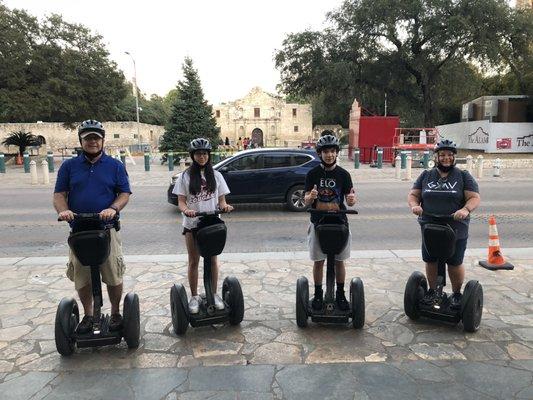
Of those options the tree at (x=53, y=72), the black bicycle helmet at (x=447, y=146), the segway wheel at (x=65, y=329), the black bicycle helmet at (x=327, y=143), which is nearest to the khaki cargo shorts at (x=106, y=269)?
the segway wheel at (x=65, y=329)

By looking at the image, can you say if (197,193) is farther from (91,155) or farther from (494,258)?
(494,258)

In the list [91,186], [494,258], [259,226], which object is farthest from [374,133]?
[91,186]

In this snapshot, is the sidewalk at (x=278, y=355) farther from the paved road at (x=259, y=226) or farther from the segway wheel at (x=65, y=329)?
the paved road at (x=259, y=226)

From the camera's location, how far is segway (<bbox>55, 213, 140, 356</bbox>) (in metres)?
3.52

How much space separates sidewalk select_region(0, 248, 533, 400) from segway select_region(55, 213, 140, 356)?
0.49ft

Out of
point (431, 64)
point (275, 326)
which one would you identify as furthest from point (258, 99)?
point (275, 326)

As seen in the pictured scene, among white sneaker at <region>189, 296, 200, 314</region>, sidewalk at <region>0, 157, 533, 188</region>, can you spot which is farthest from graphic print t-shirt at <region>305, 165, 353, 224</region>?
sidewalk at <region>0, 157, 533, 188</region>

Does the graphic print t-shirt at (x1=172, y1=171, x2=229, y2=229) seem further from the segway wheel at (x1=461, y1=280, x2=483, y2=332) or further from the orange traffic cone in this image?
the orange traffic cone

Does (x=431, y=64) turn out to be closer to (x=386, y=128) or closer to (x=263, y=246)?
(x=386, y=128)

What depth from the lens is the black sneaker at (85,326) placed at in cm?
383

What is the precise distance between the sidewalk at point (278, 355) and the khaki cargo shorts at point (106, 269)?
2.08 ft

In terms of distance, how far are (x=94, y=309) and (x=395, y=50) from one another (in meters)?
34.4

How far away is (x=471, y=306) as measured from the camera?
410 centimetres

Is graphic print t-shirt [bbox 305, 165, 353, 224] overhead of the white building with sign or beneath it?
beneath
